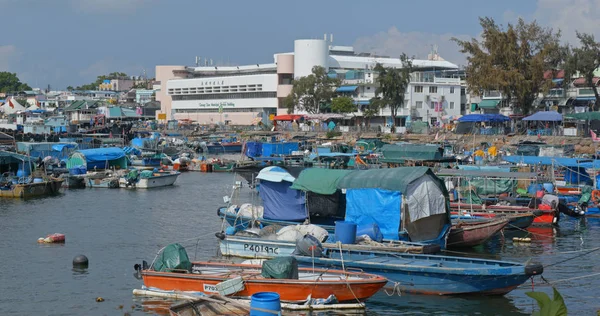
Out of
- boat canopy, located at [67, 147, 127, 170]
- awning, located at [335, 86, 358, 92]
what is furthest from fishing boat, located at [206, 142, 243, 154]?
boat canopy, located at [67, 147, 127, 170]

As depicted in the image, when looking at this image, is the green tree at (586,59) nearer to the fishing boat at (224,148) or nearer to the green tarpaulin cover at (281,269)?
the fishing boat at (224,148)

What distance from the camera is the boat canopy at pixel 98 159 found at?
49406 mm

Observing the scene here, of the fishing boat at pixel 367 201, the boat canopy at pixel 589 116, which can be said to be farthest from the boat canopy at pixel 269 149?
the fishing boat at pixel 367 201

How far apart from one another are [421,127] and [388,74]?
253 inches

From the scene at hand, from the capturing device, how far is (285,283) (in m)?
16.7

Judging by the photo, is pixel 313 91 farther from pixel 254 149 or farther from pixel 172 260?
pixel 172 260

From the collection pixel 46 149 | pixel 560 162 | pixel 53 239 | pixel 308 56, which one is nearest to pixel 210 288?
pixel 53 239

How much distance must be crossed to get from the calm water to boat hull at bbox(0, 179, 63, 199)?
0.84 meters

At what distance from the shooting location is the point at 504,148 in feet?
181

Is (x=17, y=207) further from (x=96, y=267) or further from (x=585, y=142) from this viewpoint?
(x=585, y=142)

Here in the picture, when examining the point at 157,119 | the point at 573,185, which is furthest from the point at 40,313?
the point at 157,119

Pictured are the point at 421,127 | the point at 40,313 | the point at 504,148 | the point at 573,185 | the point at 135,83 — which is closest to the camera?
the point at 40,313

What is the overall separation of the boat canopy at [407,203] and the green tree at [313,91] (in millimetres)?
63091

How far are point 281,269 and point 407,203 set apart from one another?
672cm
